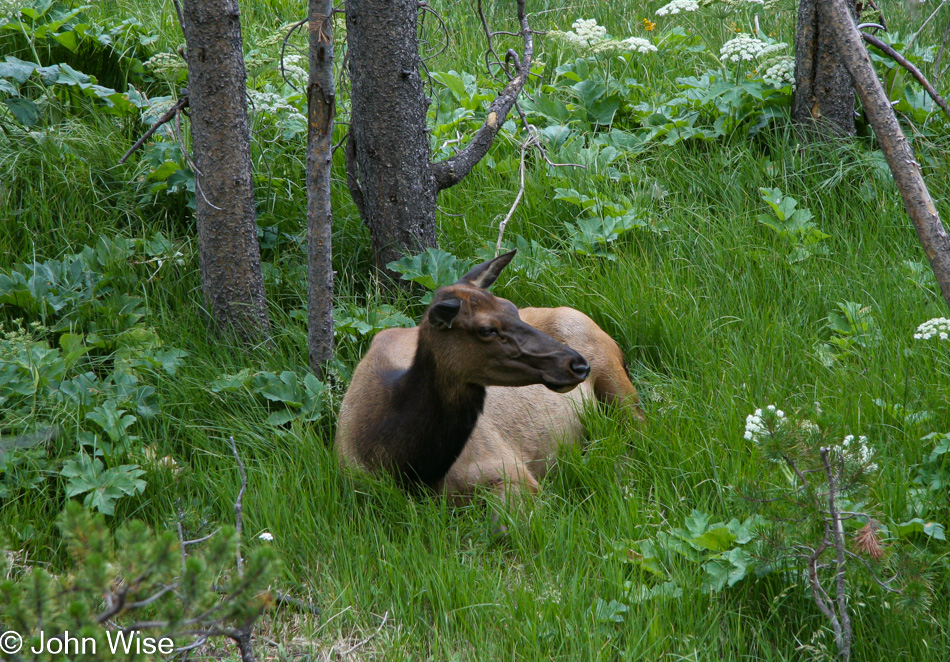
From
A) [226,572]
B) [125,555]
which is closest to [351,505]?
[226,572]

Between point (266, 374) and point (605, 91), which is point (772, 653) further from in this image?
point (605, 91)

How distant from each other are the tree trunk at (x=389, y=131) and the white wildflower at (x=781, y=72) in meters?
2.52

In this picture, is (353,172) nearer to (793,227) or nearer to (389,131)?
(389,131)

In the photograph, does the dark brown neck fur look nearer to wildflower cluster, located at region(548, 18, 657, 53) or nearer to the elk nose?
the elk nose

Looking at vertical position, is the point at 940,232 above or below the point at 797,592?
above

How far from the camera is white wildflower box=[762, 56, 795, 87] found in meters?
6.11

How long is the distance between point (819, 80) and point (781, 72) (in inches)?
12.2

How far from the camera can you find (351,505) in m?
4.04

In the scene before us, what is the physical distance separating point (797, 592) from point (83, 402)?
3.25 metres

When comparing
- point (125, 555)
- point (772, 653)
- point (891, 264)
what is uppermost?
point (125, 555)

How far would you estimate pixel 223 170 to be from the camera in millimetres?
4734

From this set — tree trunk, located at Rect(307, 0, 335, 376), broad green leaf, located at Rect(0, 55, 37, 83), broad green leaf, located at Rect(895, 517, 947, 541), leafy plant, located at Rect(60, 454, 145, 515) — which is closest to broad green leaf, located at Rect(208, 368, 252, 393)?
tree trunk, located at Rect(307, 0, 335, 376)

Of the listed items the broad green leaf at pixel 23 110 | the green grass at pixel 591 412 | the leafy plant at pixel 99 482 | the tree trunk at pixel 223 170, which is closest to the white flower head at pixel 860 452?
the green grass at pixel 591 412

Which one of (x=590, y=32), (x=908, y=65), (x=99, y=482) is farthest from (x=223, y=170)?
(x=908, y=65)
